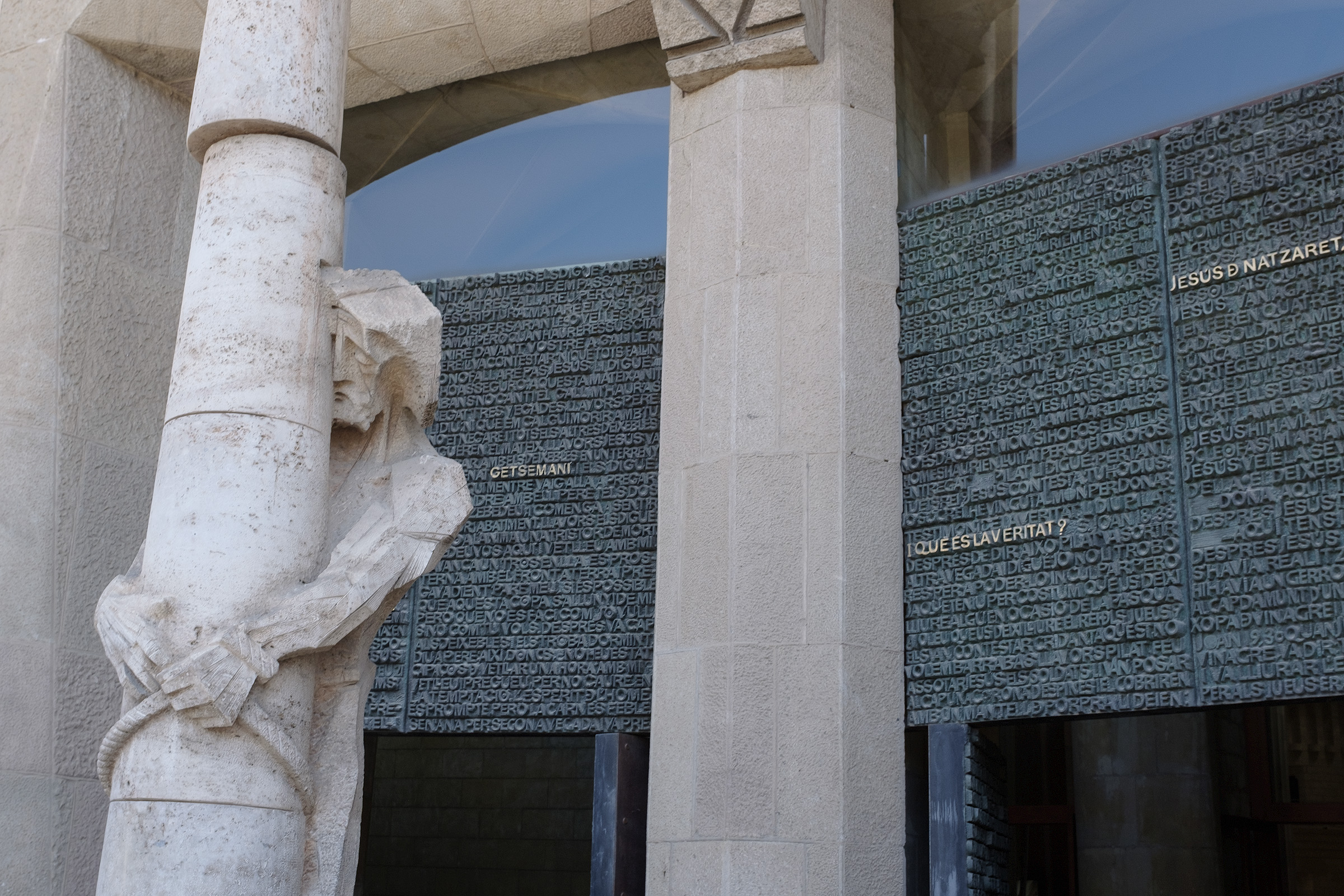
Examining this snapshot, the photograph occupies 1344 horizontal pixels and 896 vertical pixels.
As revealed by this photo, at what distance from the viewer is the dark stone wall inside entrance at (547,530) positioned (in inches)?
323

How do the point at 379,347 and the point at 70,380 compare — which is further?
the point at 70,380

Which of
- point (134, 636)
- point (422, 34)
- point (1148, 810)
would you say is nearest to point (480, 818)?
point (1148, 810)

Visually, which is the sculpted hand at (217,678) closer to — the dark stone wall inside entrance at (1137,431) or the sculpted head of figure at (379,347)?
the sculpted head of figure at (379,347)

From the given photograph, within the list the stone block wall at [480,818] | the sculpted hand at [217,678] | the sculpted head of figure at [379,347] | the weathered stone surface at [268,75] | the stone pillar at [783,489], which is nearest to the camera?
the sculpted hand at [217,678]

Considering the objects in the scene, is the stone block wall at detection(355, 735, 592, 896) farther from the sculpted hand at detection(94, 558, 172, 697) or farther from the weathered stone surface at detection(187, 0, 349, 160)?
the sculpted hand at detection(94, 558, 172, 697)

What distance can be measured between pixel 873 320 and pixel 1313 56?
2.61 metres

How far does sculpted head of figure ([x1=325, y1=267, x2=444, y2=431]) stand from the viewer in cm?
539

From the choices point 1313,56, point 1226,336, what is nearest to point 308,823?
point 1226,336

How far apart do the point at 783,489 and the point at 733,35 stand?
2771 millimetres

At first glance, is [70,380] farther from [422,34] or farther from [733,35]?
[733,35]

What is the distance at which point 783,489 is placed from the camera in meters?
7.41

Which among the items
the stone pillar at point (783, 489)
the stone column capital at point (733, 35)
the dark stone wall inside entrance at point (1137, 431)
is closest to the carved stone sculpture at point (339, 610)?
the stone pillar at point (783, 489)

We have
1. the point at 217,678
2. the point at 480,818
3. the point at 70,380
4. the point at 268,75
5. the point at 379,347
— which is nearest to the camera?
the point at 217,678

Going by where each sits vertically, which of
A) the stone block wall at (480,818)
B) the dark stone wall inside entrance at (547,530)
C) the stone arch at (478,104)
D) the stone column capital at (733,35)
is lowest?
the stone block wall at (480,818)
